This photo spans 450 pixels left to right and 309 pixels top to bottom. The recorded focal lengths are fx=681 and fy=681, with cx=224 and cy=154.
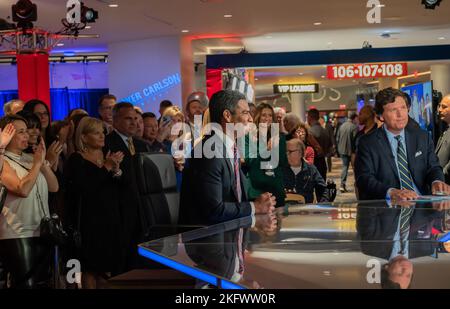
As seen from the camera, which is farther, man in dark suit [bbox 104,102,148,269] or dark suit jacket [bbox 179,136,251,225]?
man in dark suit [bbox 104,102,148,269]

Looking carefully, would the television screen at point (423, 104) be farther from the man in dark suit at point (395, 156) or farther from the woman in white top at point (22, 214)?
the woman in white top at point (22, 214)

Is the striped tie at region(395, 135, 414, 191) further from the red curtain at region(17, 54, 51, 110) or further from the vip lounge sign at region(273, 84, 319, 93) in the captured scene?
the vip lounge sign at region(273, 84, 319, 93)

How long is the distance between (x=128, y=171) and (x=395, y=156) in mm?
1784

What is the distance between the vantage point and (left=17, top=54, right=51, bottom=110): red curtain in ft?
32.9

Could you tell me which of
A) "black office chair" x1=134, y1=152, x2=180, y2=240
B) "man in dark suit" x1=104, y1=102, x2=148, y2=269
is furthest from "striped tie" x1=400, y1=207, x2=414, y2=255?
"man in dark suit" x1=104, y1=102, x2=148, y2=269

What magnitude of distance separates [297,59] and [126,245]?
32.6ft

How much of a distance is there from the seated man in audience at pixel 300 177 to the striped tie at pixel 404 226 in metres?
2.40

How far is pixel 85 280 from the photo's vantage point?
14.4ft

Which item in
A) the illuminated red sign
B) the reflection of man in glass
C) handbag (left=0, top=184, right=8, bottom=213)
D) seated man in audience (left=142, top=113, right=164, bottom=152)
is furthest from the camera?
the illuminated red sign

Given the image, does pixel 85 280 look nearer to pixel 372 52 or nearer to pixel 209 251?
pixel 209 251

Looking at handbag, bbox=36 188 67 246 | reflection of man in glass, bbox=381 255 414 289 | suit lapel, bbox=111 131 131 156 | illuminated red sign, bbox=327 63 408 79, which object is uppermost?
illuminated red sign, bbox=327 63 408 79

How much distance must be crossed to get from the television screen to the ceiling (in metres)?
1.71

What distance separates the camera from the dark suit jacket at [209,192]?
119 inches

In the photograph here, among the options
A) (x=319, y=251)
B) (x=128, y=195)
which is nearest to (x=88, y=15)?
(x=128, y=195)
